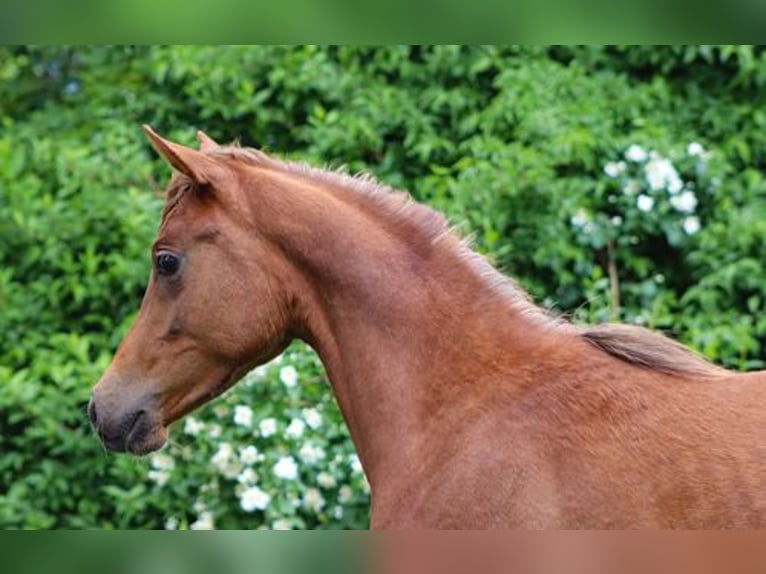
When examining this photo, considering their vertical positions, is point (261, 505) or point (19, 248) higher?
point (19, 248)

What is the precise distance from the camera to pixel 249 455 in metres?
4.48

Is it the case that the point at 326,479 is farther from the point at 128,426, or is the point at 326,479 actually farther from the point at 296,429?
the point at 128,426

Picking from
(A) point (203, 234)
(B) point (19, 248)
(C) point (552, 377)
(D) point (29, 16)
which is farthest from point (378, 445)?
(B) point (19, 248)

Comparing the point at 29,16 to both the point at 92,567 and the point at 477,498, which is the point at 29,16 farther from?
the point at 477,498

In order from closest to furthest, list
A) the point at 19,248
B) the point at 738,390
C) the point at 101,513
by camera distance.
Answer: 1. the point at 738,390
2. the point at 101,513
3. the point at 19,248

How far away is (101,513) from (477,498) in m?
2.99

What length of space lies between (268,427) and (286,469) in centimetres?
17

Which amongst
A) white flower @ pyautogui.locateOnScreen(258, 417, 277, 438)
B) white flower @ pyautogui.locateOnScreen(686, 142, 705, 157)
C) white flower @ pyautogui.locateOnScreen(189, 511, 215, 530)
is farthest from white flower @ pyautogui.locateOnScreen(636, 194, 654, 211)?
white flower @ pyautogui.locateOnScreen(189, 511, 215, 530)

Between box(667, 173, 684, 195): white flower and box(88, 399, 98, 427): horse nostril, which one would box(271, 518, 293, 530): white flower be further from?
box(667, 173, 684, 195): white flower

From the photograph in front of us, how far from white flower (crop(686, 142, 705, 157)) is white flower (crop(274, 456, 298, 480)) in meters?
2.15

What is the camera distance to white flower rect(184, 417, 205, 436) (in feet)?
15.2

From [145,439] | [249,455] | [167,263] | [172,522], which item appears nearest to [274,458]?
[249,455]

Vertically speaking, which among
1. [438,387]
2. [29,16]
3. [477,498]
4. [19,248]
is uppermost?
[19,248]

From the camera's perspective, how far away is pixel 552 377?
8.59 feet
